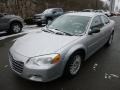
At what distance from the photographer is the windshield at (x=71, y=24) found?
4.24m

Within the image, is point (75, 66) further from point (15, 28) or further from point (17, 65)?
point (15, 28)

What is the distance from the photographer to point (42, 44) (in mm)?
3576

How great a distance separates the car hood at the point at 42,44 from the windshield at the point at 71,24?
384 mm

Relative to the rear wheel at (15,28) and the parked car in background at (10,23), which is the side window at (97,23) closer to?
the parked car in background at (10,23)

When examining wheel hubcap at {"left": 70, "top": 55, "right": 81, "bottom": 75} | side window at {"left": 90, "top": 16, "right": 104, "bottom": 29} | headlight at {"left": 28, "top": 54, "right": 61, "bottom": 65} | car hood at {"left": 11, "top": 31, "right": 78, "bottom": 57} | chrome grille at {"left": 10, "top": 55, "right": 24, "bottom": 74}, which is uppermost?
side window at {"left": 90, "top": 16, "right": 104, "bottom": 29}

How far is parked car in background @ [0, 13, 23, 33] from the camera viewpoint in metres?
8.65

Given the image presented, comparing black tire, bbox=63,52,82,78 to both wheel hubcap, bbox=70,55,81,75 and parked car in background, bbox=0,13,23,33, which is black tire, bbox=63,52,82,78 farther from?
parked car in background, bbox=0,13,23,33

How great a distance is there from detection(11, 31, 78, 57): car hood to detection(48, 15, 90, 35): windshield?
38cm

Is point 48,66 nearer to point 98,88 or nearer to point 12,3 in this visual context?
point 98,88

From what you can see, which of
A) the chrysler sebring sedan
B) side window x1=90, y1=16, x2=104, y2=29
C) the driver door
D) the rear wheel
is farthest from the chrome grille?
the rear wheel

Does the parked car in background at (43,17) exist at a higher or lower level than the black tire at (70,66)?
higher

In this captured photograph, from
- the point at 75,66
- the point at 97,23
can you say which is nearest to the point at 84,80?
the point at 75,66

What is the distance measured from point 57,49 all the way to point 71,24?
1442 millimetres

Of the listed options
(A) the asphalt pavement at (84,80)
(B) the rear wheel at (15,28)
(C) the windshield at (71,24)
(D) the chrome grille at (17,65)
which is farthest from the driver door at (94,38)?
(B) the rear wheel at (15,28)
